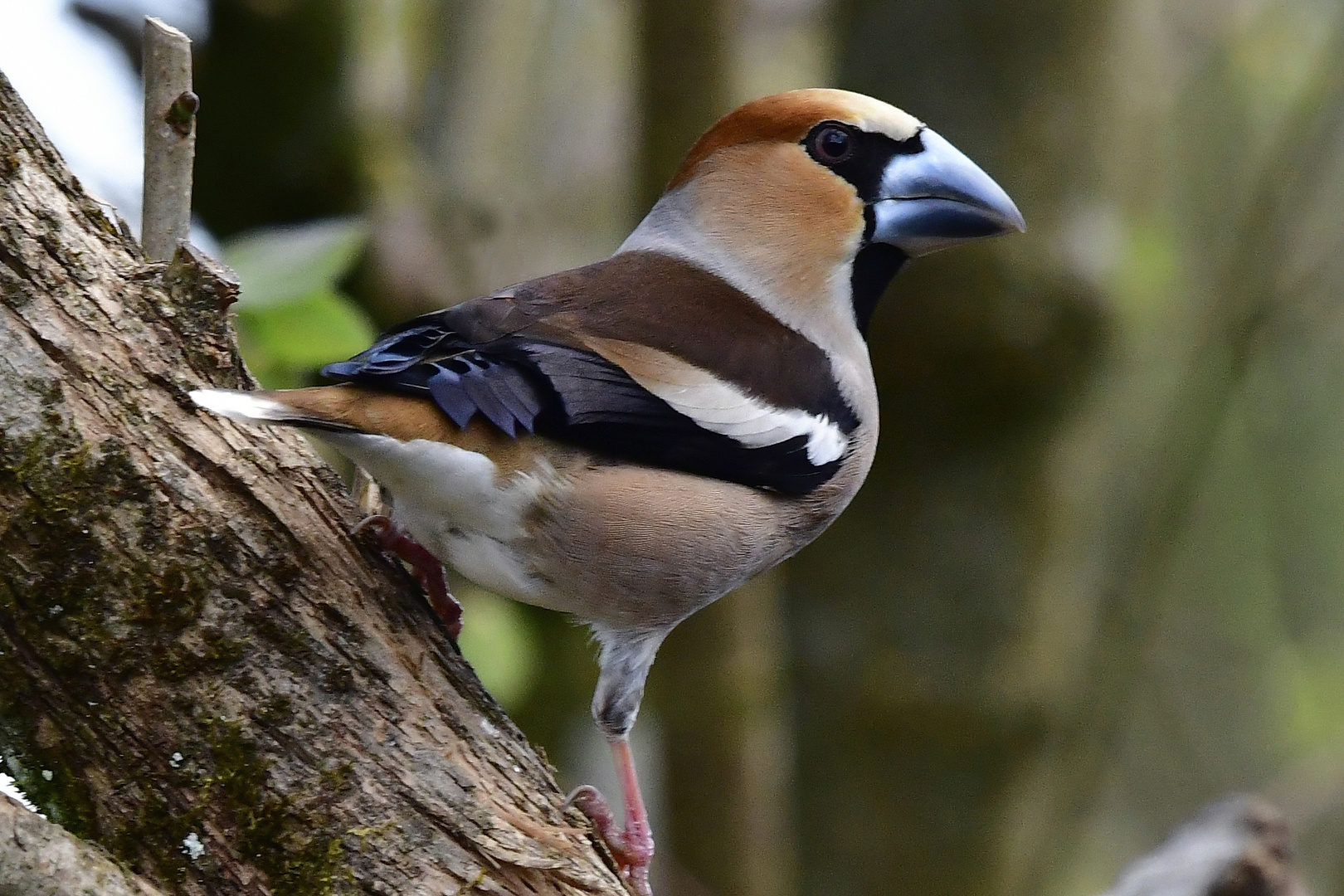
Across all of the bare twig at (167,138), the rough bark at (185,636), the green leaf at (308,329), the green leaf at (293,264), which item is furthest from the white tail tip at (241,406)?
the green leaf at (308,329)

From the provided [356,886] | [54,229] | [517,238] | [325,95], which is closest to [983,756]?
[517,238]

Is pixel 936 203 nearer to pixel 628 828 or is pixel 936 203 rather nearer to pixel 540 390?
pixel 540 390

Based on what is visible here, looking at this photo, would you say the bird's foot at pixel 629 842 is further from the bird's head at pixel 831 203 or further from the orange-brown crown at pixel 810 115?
the orange-brown crown at pixel 810 115

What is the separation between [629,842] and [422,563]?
0.69m

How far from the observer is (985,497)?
17.5ft

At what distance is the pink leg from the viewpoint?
255 cm

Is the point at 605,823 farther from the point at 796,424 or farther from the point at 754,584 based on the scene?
the point at 754,584

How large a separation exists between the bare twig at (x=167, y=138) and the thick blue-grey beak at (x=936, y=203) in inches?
61.4

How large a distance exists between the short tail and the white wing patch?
0.64m

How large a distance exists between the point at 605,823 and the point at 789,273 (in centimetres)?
133

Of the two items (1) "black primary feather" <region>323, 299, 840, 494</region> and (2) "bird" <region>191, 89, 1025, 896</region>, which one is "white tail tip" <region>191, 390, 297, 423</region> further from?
(1) "black primary feather" <region>323, 299, 840, 494</region>

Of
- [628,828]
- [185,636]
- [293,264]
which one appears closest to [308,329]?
[293,264]

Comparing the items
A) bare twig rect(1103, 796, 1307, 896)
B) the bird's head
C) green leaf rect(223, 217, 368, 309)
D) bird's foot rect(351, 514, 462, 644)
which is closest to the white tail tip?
bird's foot rect(351, 514, 462, 644)

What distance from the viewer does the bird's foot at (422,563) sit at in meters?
2.27
